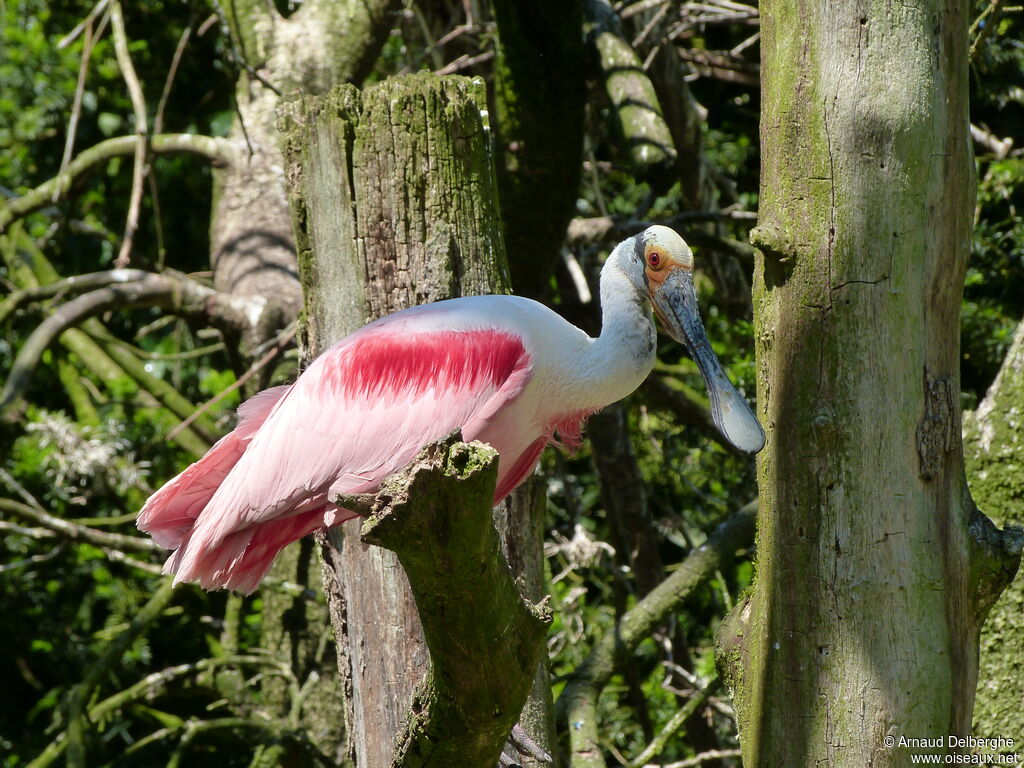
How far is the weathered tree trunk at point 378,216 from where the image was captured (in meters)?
3.64

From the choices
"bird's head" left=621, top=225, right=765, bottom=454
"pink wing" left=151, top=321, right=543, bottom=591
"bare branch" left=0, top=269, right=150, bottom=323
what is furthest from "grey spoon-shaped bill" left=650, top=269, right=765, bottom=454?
"bare branch" left=0, top=269, right=150, bottom=323

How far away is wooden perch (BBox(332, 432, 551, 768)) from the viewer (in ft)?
7.38

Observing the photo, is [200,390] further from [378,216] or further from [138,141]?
[378,216]

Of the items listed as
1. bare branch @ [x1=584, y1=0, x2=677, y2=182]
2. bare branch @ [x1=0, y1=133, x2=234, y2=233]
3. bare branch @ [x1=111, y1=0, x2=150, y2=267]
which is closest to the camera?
bare branch @ [x1=584, y1=0, x2=677, y2=182]

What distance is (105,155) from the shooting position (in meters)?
5.91

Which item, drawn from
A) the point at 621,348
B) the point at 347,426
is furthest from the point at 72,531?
the point at 621,348

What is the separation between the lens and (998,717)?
4391mm

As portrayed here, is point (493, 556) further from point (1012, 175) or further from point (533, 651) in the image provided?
point (1012, 175)

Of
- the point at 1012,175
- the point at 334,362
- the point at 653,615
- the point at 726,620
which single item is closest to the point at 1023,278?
the point at 1012,175

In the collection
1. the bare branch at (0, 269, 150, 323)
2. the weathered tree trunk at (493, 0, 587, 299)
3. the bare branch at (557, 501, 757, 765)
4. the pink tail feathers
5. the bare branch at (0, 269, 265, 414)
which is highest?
the weathered tree trunk at (493, 0, 587, 299)

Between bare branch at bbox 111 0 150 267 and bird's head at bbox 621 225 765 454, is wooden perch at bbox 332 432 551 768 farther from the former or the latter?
bare branch at bbox 111 0 150 267

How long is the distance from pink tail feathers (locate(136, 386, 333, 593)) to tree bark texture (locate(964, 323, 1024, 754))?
2614 mm

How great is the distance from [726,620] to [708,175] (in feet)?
10.5

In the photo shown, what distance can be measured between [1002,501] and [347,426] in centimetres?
264
